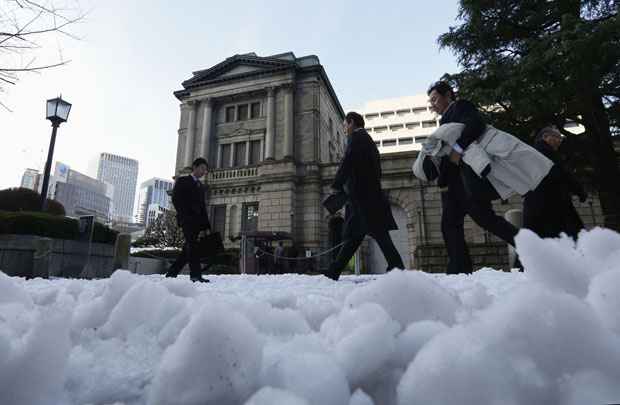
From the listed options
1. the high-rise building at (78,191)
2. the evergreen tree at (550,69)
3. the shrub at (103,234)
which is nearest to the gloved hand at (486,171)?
the evergreen tree at (550,69)

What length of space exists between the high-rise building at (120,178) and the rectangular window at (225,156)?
440 feet

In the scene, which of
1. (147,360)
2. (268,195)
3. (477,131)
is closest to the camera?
(147,360)

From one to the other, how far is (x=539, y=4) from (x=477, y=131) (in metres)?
9.13

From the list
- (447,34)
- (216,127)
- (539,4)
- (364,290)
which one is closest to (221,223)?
(216,127)

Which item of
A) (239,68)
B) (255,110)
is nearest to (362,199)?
(255,110)

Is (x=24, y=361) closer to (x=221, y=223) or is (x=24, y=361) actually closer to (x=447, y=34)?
(x=447, y=34)

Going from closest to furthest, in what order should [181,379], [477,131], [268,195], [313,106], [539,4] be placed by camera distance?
1. [181,379]
2. [477,131]
3. [539,4]
4. [268,195]
5. [313,106]

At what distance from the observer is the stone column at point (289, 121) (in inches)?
822

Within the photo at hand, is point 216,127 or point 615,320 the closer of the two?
point 615,320

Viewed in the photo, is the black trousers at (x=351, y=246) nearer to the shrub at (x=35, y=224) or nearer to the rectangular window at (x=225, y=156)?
the shrub at (x=35, y=224)

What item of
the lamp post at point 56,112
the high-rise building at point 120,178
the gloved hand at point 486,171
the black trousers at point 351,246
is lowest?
the black trousers at point 351,246

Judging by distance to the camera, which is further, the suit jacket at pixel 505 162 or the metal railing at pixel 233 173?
the metal railing at pixel 233 173

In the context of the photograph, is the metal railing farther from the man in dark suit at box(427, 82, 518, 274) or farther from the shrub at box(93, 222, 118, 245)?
the man in dark suit at box(427, 82, 518, 274)

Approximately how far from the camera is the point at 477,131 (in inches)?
126
